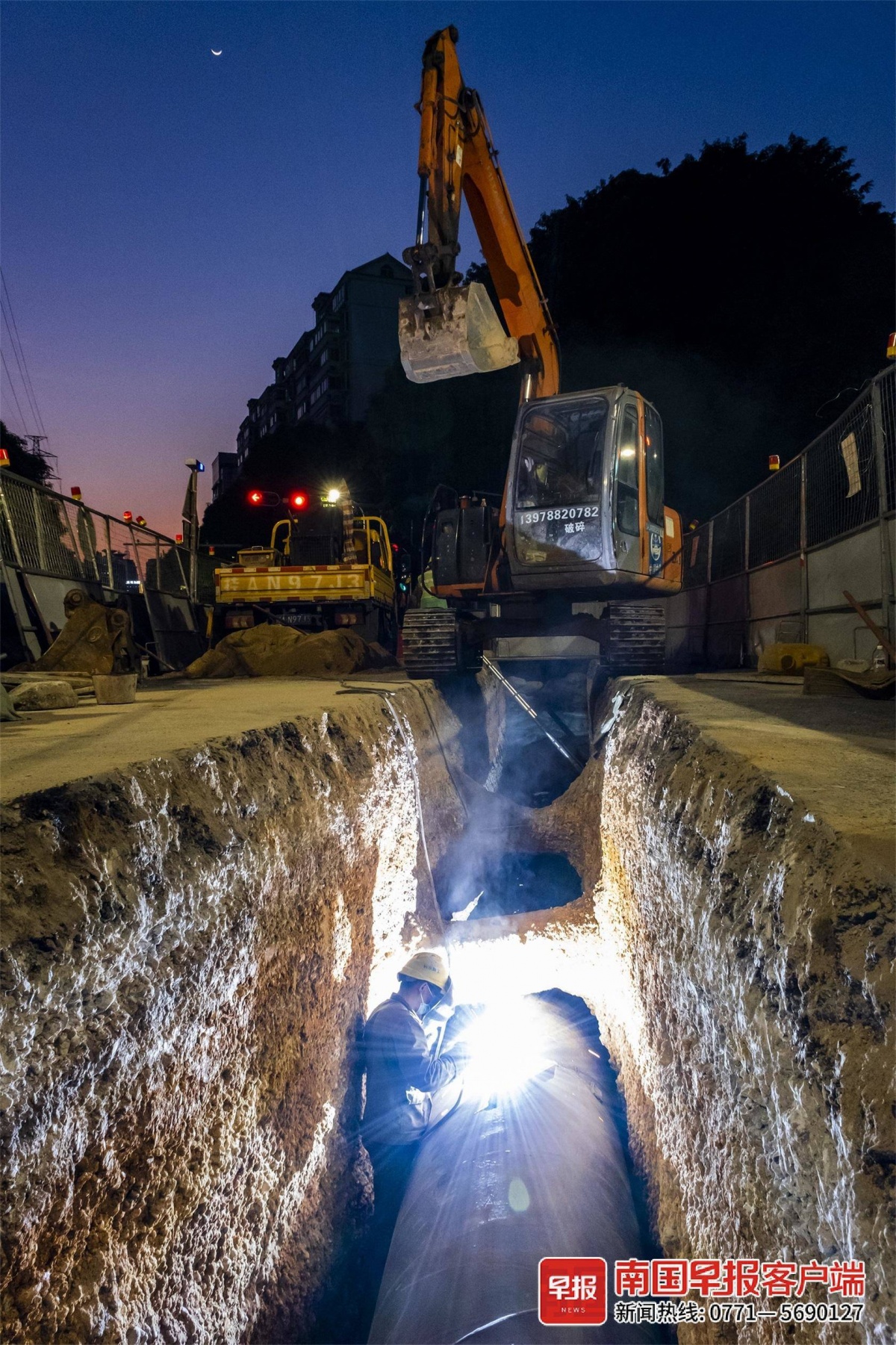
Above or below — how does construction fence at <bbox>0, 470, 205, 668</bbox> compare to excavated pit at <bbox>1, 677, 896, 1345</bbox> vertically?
above

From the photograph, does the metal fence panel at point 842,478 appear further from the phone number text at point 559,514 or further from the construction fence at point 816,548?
the phone number text at point 559,514

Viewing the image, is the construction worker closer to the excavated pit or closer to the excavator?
the excavated pit

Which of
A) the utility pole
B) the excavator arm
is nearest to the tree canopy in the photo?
the utility pole

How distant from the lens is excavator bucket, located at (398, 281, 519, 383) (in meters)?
5.10

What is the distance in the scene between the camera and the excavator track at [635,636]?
623 centimetres

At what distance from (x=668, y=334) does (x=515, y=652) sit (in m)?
15.2

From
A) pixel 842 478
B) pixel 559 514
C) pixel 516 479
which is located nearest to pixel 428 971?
pixel 559 514

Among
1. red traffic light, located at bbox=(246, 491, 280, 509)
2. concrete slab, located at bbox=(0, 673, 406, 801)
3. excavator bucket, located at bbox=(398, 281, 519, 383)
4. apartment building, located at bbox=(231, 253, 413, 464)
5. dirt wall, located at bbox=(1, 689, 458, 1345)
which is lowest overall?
dirt wall, located at bbox=(1, 689, 458, 1345)

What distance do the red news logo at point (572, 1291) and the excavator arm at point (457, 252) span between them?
16.8ft

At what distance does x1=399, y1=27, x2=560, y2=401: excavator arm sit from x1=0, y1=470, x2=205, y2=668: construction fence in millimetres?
4871

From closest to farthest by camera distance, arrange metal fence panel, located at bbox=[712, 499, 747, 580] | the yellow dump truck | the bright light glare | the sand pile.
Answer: the bright light glare
the sand pile
metal fence panel, located at bbox=[712, 499, 747, 580]
the yellow dump truck

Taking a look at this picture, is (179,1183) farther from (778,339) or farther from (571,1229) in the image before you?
(778,339)

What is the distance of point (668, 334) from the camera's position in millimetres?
19375

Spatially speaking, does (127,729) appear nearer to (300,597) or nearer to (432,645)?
(432,645)
